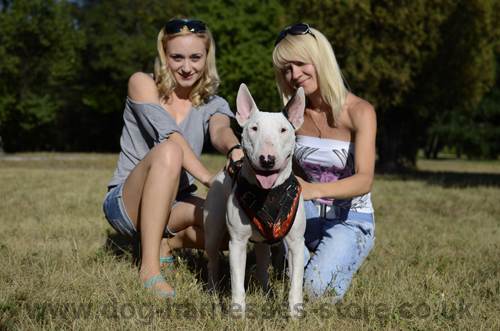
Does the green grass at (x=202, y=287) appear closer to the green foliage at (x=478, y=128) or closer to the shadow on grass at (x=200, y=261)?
the shadow on grass at (x=200, y=261)

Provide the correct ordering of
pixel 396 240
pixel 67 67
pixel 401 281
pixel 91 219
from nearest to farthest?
1. pixel 401 281
2. pixel 396 240
3. pixel 91 219
4. pixel 67 67

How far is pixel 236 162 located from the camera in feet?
9.10

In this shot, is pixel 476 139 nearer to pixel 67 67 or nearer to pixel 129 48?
pixel 129 48

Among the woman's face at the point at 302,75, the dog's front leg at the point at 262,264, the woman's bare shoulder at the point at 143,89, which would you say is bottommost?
the dog's front leg at the point at 262,264

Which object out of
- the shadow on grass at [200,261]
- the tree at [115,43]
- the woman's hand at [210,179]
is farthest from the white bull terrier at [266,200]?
the tree at [115,43]

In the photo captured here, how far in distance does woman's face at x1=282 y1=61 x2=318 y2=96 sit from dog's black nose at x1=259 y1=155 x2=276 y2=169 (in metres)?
1.44

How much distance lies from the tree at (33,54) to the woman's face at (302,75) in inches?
785

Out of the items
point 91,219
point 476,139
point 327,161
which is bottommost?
point 476,139

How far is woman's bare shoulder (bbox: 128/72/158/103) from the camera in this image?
350 cm

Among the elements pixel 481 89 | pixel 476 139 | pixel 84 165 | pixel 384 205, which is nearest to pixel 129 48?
pixel 84 165

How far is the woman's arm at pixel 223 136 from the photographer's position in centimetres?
297

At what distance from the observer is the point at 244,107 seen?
8.63 feet

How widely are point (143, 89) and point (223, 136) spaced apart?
864 mm

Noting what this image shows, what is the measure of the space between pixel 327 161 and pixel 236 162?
118 centimetres
